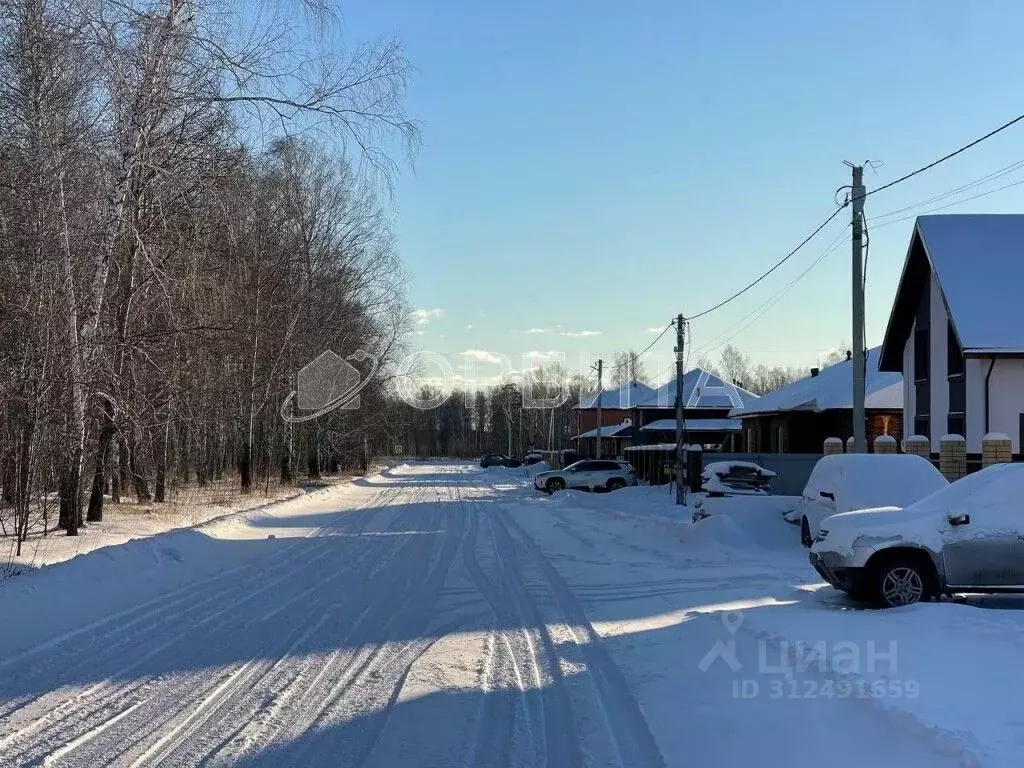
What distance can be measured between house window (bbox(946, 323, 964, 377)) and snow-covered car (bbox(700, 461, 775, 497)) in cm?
620

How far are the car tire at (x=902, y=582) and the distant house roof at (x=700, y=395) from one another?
6110 centimetres

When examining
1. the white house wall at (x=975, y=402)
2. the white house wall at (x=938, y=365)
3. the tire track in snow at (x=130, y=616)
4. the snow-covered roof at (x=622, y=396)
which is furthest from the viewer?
the snow-covered roof at (x=622, y=396)

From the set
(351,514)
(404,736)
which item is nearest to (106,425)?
(351,514)

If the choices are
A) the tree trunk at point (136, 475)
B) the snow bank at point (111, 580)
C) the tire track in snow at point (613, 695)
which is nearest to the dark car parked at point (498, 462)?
the tree trunk at point (136, 475)

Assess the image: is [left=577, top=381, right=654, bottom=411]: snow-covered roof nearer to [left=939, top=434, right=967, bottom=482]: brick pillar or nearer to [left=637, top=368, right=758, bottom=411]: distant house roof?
[left=637, top=368, right=758, bottom=411]: distant house roof

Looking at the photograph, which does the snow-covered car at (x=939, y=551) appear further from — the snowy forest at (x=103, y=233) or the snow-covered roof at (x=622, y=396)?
the snow-covered roof at (x=622, y=396)

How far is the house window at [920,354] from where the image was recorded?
1228 inches

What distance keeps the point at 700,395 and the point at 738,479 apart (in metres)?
45.5

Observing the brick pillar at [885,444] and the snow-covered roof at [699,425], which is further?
the snow-covered roof at [699,425]

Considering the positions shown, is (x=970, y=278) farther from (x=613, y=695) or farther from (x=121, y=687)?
(x=121, y=687)

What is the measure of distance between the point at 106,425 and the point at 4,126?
7.67 m

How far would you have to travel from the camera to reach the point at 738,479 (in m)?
29.5

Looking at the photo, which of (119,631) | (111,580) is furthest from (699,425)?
(119,631)

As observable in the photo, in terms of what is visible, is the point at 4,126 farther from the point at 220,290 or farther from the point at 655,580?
the point at 655,580
